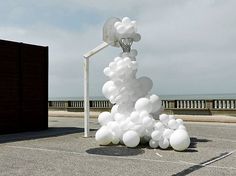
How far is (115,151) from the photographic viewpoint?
11266 mm

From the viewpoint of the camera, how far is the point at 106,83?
13.5 meters

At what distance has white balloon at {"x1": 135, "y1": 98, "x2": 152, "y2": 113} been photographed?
476 inches

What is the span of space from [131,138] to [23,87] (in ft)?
27.1

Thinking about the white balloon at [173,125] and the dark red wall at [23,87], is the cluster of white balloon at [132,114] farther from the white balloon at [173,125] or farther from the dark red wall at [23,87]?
the dark red wall at [23,87]

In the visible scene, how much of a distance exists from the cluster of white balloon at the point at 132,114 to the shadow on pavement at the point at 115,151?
252 mm

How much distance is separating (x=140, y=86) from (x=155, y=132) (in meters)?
2.06

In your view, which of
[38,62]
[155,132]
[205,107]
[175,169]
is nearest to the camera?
[175,169]

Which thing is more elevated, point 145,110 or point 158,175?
point 145,110

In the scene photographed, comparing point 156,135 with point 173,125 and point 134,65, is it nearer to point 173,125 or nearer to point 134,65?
point 173,125

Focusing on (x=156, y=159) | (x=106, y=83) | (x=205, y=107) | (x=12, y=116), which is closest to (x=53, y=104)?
(x=205, y=107)

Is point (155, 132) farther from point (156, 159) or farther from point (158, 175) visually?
point (158, 175)

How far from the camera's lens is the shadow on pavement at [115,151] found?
10.9 meters

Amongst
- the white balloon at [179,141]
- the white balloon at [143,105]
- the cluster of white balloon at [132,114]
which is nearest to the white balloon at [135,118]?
the cluster of white balloon at [132,114]

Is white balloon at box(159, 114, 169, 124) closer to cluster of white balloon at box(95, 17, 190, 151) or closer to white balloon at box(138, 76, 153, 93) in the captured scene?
cluster of white balloon at box(95, 17, 190, 151)
